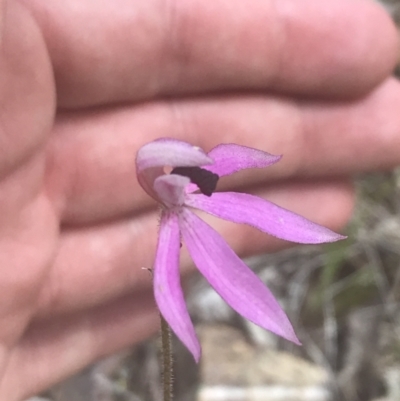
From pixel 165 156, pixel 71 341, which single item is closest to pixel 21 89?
pixel 165 156

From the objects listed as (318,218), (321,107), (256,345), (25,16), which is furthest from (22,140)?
(256,345)

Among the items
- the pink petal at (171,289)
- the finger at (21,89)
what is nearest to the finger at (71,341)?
the finger at (21,89)

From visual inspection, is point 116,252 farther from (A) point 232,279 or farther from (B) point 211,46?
(A) point 232,279

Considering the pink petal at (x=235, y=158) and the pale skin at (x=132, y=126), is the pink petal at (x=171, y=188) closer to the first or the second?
the pink petal at (x=235, y=158)

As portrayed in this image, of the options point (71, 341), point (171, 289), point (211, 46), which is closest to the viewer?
point (171, 289)

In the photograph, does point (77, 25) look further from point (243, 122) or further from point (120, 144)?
point (243, 122)

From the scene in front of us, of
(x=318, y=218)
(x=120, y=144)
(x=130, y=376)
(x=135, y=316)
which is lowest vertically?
(x=130, y=376)
